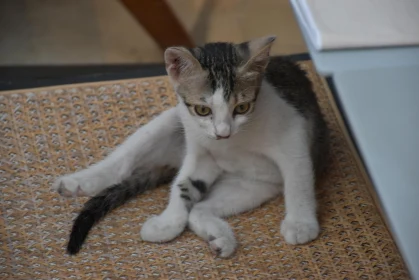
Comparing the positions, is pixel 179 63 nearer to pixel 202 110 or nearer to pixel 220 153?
pixel 202 110

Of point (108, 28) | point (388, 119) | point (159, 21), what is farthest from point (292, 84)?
point (108, 28)

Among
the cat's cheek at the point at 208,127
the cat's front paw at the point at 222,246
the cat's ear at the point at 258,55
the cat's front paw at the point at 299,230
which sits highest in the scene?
the cat's ear at the point at 258,55

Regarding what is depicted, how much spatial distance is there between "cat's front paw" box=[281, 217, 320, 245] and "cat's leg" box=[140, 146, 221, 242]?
21cm

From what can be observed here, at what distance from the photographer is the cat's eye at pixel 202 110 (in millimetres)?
1123

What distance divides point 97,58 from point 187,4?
48 centimetres

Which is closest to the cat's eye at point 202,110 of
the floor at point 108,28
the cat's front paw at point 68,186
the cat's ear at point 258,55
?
the cat's ear at point 258,55

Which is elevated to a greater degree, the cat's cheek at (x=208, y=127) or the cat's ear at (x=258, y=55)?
the cat's ear at (x=258, y=55)

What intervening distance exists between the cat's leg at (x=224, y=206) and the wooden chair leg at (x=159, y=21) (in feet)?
2.85

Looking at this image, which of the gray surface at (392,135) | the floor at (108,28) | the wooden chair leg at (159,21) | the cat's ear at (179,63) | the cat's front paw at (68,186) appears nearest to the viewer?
the gray surface at (392,135)

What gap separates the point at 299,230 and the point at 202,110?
0.30 metres

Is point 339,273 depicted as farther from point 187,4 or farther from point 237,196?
point 187,4

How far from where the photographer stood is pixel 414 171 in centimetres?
68

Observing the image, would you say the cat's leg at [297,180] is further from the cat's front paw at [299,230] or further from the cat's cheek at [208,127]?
the cat's cheek at [208,127]

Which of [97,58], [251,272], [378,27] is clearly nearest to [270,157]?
[251,272]
